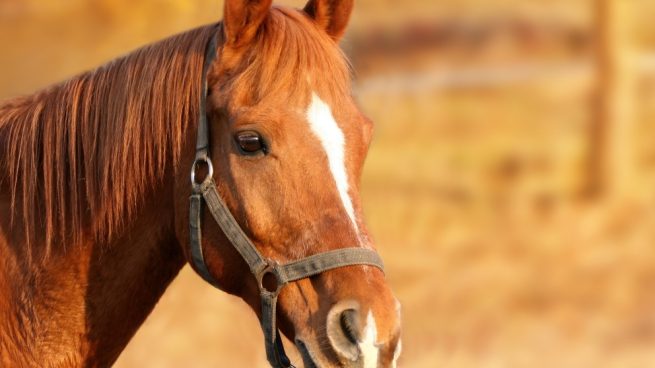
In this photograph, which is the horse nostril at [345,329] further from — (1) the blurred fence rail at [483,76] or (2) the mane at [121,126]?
(1) the blurred fence rail at [483,76]

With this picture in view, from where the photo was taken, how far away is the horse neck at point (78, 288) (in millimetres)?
3170

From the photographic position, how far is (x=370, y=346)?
9.15 feet

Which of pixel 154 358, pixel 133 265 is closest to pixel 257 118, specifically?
pixel 133 265

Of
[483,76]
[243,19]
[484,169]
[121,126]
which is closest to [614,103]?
[484,169]

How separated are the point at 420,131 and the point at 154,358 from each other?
10.4m

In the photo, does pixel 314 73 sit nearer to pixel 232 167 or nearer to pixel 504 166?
pixel 232 167

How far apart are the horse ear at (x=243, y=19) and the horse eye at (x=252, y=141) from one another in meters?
0.31

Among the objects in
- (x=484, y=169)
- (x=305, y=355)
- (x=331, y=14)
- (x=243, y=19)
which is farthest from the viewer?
(x=484, y=169)

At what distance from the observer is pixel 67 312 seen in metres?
3.18

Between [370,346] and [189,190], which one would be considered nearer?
[370,346]

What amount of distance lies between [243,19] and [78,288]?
96 centimetres

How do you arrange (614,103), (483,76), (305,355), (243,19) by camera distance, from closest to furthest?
(305,355) < (243,19) < (614,103) < (483,76)

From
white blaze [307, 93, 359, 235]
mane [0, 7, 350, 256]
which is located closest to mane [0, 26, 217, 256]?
mane [0, 7, 350, 256]

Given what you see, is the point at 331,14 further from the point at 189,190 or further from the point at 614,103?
the point at 614,103
